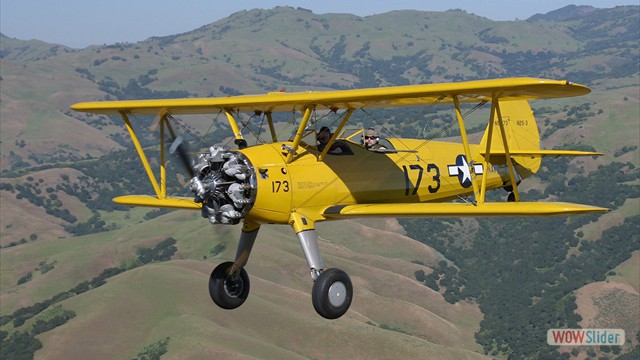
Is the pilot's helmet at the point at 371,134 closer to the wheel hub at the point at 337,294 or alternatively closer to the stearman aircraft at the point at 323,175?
the stearman aircraft at the point at 323,175

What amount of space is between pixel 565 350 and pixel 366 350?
72.1 meters

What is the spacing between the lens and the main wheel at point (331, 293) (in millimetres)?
19766

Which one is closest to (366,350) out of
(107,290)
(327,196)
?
(107,290)

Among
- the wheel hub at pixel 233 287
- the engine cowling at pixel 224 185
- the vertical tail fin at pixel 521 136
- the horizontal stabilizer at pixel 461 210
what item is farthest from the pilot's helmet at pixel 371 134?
the vertical tail fin at pixel 521 136

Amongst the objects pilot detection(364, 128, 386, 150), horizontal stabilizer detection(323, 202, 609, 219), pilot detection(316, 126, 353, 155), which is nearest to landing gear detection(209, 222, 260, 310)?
horizontal stabilizer detection(323, 202, 609, 219)

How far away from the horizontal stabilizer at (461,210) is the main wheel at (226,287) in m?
3.20

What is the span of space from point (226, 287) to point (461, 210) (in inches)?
256

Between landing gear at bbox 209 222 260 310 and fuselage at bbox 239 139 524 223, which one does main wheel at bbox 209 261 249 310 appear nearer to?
landing gear at bbox 209 222 260 310

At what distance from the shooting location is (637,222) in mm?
198875

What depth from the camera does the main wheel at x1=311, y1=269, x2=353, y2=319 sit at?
64.8 feet

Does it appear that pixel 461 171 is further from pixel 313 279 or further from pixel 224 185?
pixel 224 185

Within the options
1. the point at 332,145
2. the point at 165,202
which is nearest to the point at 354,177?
the point at 332,145

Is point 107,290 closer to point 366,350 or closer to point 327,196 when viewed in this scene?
point 366,350

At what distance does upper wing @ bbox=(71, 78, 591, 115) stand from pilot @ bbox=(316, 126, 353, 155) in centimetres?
64
